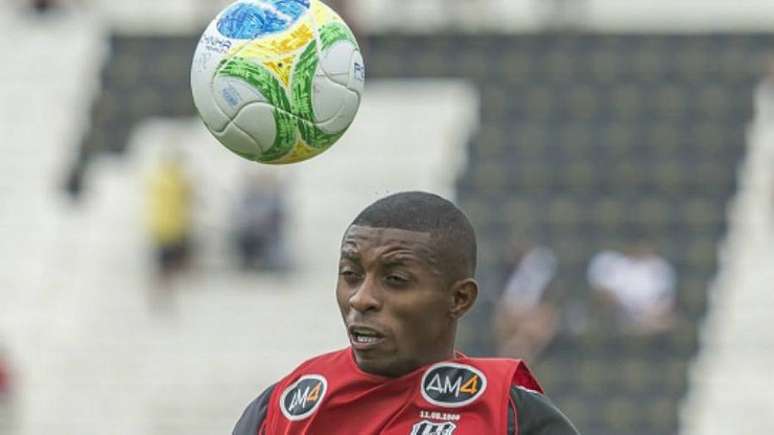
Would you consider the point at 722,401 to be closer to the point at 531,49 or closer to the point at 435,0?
the point at 531,49

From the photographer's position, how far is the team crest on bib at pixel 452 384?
4.88m

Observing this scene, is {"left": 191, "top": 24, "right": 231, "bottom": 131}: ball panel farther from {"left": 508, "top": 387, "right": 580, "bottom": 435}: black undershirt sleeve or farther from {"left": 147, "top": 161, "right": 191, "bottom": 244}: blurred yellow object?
{"left": 147, "top": 161, "right": 191, "bottom": 244}: blurred yellow object

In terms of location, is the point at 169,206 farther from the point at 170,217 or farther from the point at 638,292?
the point at 638,292

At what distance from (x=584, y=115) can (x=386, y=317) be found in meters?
14.0

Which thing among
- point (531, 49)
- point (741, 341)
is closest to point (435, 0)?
point (531, 49)

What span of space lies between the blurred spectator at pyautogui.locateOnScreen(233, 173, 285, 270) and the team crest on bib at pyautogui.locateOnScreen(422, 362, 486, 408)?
11.3 meters

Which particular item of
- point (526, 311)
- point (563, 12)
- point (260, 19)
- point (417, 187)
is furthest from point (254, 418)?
point (563, 12)

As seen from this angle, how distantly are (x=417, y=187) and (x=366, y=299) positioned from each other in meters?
12.5

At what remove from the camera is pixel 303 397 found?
498cm

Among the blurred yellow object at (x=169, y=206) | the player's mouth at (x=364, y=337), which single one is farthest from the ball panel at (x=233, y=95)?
the blurred yellow object at (x=169, y=206)

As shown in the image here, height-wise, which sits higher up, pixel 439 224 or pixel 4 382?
pixel 439 224

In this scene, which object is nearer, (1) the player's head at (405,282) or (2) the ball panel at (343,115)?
(1) the player's head at (405,282)

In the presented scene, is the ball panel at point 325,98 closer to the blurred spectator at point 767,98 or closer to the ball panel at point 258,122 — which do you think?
the ball panel at point 258,122

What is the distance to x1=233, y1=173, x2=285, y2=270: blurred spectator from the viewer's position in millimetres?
16219
